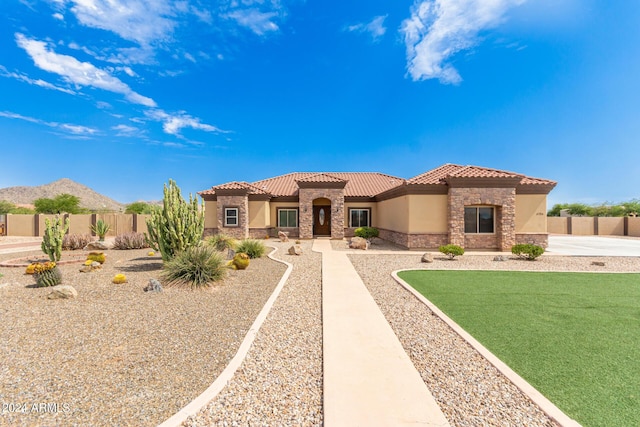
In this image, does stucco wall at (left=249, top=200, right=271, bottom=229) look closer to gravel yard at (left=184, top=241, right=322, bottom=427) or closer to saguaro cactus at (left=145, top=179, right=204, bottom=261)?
saguaro cactus at (left=145, top=179, right=204, bottom=261)

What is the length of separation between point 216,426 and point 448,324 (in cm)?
460

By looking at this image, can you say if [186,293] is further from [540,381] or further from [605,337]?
[605,337]

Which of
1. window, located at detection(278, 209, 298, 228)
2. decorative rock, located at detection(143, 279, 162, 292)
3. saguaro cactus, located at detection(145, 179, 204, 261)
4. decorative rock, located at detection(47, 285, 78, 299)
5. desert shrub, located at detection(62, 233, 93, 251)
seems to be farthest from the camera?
window, located at detection(278, 209, 298, 228)

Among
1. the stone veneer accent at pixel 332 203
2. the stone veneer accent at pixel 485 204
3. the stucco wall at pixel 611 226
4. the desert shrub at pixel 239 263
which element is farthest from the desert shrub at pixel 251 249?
the stucco wall at pixel 611 226

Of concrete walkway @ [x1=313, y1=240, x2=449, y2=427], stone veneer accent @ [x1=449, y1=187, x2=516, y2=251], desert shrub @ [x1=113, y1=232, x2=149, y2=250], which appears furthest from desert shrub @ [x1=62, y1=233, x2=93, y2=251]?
stone veneer accent @ [x1=449, y1=187, x2=516, y2=251]

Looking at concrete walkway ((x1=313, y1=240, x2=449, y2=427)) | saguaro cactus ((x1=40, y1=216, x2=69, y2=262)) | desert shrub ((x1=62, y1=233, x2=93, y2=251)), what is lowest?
concrete walkway ((x1=313, y1=240, x2=449, y2=427))

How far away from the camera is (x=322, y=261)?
12.7 meters

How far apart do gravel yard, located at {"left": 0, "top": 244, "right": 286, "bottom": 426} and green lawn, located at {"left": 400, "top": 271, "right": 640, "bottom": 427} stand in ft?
15.1

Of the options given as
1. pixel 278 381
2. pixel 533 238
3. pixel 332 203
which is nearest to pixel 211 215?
pixel 332 203

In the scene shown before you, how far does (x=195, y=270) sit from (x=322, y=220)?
17.0m

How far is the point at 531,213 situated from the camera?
55.0 feet

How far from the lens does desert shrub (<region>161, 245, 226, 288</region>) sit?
8116mm

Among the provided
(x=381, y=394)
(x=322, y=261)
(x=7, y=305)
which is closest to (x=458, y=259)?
(x=322, y=261)

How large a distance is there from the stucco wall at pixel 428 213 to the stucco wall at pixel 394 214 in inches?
14.2
